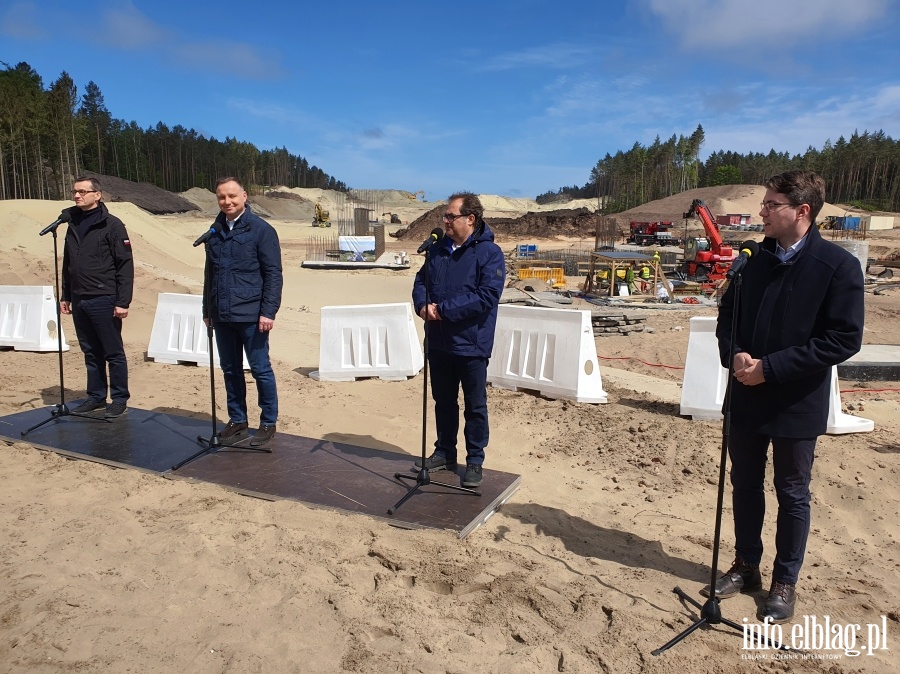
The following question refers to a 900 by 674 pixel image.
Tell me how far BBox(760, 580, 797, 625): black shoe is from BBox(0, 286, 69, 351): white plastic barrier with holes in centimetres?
956

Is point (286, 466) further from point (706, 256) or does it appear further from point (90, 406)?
point (706, 256)

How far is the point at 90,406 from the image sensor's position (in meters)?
6.29

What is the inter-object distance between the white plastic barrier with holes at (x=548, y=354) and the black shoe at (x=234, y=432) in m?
3.05

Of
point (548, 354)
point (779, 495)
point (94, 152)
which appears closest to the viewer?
point (779, 495)

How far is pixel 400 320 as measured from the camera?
804 cm

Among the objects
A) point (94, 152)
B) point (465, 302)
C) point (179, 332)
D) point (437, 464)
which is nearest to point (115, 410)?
point (179, 332)

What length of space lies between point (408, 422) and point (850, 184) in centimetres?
9514

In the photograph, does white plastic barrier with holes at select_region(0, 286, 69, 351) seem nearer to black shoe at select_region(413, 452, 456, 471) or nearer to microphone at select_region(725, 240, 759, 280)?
black shoe at select_region(413, 452, 456, 471)

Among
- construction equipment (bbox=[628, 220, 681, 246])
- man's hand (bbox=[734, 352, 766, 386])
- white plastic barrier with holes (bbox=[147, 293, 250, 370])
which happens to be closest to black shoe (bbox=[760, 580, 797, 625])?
man's hand (bbox=[734, 352, 766, 386])

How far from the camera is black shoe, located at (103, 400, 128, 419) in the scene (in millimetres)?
6191

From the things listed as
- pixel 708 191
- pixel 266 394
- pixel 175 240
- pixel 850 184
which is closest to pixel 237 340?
pixel 266 394

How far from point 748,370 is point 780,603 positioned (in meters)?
1.14

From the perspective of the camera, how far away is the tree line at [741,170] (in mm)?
80688

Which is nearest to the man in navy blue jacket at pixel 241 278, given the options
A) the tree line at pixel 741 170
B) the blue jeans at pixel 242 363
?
the blue jeans at pixel 242 363
